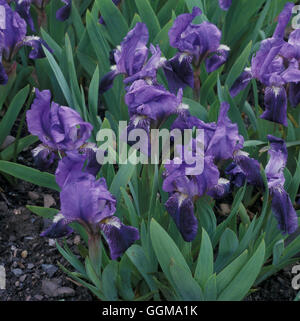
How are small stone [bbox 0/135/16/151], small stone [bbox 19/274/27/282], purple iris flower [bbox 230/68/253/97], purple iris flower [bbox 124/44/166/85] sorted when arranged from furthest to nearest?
small stone [bbox 0/135/16/151] → purple iris flower [bbox 230/68/253/97] → small stone [bbox 19/274/27/282] → purple iris flower [bbox 124/44/166/85]

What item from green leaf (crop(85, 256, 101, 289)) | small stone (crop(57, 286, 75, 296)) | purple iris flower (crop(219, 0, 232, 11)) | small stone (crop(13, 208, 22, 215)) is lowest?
small stone (crop(57, 286, 75, 296))

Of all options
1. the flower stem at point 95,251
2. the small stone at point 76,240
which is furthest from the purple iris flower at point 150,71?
the small stone at point 76,240

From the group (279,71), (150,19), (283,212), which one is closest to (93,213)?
(283,212)

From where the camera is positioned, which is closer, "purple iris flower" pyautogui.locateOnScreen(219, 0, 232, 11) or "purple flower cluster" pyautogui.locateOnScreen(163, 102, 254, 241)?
"purple flower cluster" pyautogui.locateOnScreen(163, 102, 254, 241)

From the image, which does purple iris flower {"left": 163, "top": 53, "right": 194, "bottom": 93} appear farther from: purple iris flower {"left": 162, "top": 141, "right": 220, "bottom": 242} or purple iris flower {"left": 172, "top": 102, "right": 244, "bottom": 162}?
purple iris flower {"left": 162, "top": 141, "right": 220, "bottom": 242}

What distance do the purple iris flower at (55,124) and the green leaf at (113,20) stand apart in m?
1.01

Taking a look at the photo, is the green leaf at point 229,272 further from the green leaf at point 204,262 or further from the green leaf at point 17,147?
the green leaf at point 17,147

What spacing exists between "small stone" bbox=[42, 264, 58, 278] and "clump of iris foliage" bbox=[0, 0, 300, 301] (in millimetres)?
158

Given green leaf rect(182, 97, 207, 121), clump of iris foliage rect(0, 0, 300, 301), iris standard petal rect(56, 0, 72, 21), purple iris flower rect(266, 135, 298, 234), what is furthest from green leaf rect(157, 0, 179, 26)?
purple iris flower rect(266, 135, 298, 234)

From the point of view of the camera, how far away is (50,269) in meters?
2.63

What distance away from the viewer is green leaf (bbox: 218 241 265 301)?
1964 mm

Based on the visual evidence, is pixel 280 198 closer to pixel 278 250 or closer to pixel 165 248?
pixel 278 250

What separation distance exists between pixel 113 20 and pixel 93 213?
150 cm

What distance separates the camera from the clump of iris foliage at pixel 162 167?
201 centimetres
